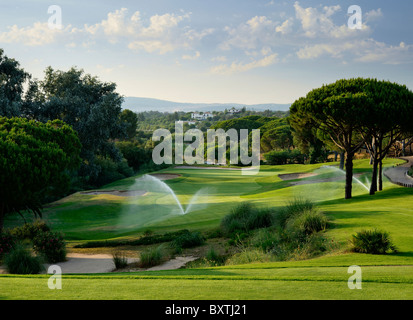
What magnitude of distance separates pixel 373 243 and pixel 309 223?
4125 millimetres

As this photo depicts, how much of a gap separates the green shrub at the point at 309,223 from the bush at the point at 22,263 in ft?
33.4

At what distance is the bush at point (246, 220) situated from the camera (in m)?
18.4

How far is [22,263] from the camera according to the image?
41.6ft

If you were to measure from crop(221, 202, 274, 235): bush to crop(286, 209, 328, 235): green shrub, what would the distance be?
256 centimetres

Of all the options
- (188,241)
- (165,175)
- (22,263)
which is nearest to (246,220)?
(188,241)

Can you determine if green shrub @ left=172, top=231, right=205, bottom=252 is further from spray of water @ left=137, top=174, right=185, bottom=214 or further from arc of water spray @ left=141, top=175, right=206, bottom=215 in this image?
spray of water @ left=137, top=174, right=185, bottom=214

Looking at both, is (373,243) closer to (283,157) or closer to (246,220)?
(246,220)

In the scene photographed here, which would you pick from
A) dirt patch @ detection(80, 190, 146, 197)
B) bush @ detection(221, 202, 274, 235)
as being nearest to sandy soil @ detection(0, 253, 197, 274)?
bush @ detection(221, 202, 274, 235)

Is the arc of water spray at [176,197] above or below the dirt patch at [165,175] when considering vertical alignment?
below

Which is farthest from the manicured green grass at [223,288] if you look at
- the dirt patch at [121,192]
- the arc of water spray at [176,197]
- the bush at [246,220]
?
the dirt patch at [121,192]

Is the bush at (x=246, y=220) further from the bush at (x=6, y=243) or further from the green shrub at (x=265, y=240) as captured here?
the bush at (x=6, y=243)
